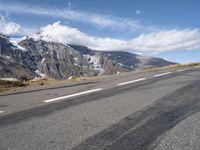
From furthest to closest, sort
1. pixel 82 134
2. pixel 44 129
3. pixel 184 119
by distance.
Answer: pixel 184 119
pixel 44 129
pixel 82 134

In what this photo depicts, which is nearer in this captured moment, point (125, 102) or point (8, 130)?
point (8, 130)

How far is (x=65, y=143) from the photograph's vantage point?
4930mm

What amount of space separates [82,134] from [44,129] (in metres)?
0.85

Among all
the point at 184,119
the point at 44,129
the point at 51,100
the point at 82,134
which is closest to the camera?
the point at 82,134

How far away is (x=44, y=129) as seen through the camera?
5785 mm

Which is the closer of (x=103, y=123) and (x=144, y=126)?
(x=144, y=126)

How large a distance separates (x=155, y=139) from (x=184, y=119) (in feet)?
5.31

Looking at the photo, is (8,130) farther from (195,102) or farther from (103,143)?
(195,102)

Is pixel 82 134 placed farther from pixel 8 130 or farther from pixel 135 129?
pixel 8 130

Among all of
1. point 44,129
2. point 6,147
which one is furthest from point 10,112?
point 6,147

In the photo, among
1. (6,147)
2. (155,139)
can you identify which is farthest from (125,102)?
(6,147)

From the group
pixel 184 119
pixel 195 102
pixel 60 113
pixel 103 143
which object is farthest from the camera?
pixel 195 102

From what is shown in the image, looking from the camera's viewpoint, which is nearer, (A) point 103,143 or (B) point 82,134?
(A) point 103,143

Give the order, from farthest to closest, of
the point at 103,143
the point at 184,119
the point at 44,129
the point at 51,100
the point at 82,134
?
the point at 51,100 → the point at 184,119 → the point at 44,129 → the point at 82,134 → the point at 103,143
